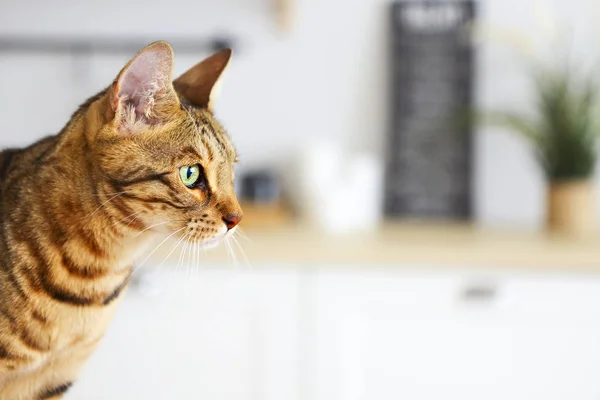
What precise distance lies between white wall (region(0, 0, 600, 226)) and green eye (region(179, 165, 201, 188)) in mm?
1371

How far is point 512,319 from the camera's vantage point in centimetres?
128

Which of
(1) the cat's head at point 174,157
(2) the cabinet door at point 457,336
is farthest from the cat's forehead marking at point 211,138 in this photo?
(2) the cabinet door at point 457,336

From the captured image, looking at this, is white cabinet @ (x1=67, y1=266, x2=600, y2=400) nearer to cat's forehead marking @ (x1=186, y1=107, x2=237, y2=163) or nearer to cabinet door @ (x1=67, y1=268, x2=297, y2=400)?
cabinet door @ (x1=67, y1=268, x2=297, y2=400)

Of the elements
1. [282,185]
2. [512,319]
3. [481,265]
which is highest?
[282,185]

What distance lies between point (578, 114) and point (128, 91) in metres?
1.40

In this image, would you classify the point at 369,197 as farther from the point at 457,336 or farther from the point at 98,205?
the point at 98,205

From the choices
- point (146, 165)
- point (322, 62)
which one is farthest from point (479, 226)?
point (146, 165)

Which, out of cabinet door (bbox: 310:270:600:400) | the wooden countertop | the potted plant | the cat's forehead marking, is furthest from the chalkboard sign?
the cat's forehead marking

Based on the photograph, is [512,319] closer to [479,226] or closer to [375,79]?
[479,226]

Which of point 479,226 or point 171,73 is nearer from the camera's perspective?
point 171,73

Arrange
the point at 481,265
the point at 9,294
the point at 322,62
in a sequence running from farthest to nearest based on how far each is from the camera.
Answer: the point at 322,62
the point at 481,265
the point at 9,294

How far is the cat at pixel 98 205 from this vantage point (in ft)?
1.12

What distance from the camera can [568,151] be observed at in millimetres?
1505

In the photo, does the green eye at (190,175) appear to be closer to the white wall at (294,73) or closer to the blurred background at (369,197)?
the blurred background at (369,197)
